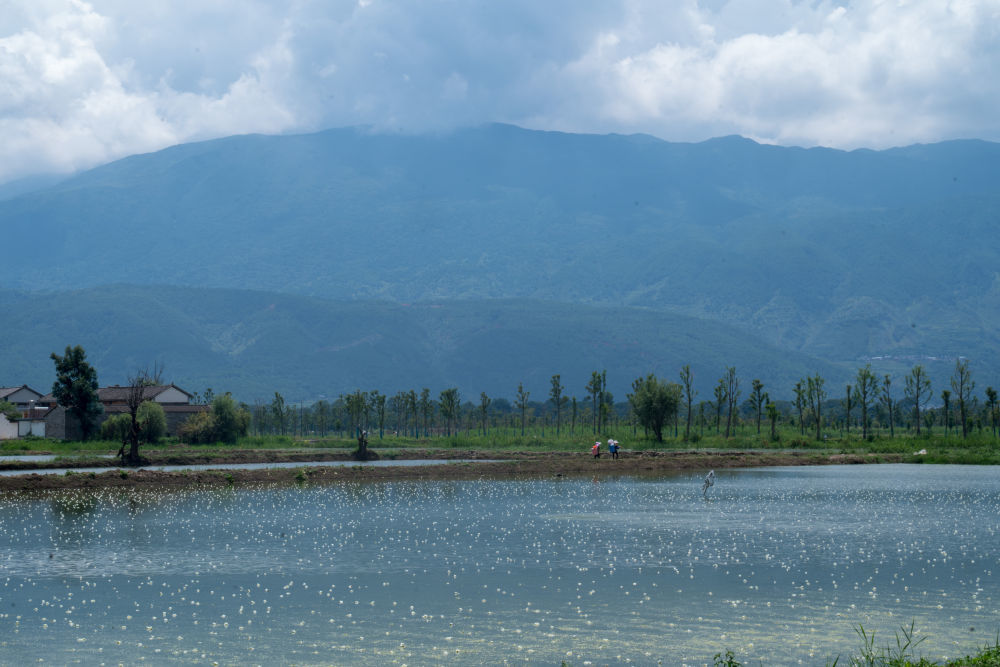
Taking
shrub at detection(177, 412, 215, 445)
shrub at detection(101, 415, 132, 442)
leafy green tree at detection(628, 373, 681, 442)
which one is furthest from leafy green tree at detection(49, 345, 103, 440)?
leafy green tree at detection(628, 373, 681, 442)

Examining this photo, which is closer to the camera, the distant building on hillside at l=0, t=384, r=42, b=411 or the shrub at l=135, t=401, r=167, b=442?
the shrub at l=135, t=401, r=167, b=442

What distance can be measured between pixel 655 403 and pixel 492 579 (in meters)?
67.9

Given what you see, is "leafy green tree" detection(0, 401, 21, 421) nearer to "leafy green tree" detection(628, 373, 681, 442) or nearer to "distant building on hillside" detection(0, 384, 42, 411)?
"distant building on hillside" detection(0, 384, 42, 411)

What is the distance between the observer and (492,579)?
26219 mm

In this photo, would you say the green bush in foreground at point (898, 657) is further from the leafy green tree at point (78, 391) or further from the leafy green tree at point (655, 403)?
the leafy green tree at point (78, 391)

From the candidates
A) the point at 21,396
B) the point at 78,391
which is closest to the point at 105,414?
the point at 78,391

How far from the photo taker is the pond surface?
19.8m

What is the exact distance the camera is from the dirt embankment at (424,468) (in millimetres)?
54625

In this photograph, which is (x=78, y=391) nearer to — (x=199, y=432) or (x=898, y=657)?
(x=199, y=432)

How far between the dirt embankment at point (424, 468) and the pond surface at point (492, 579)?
8.92 meters

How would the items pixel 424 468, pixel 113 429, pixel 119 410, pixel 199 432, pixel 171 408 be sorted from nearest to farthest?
pixel 424 468
pixel 113 429
pixel 199 432
pixel 119 410
pixel 171 408

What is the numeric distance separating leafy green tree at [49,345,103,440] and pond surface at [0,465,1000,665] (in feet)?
154

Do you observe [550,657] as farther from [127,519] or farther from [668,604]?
[127,519]

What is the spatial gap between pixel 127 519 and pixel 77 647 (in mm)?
20881
